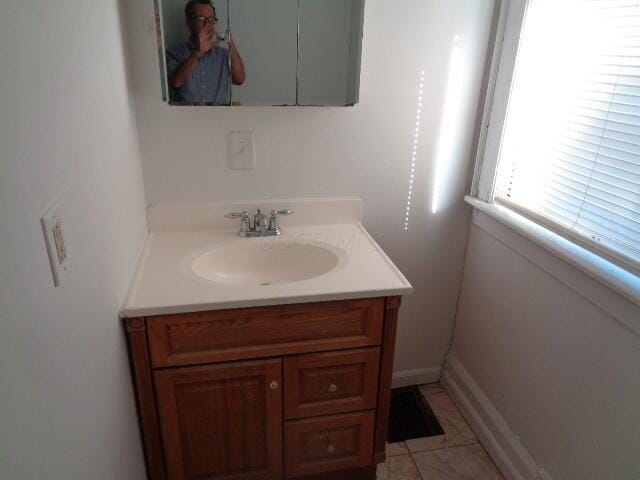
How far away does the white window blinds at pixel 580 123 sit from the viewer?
1062 millimetres

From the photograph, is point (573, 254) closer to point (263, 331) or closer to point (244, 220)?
point (263, 331)

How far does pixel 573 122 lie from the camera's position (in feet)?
4.04

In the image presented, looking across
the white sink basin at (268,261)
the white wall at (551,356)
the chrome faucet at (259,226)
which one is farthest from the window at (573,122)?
the chrome faucet at (259,226)

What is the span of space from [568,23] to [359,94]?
2.08 ft

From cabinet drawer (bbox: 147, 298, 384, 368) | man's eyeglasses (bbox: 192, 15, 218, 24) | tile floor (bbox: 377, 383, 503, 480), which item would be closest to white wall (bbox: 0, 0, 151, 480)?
cabinet drawer (bbox: 147, 298, 384, 368)

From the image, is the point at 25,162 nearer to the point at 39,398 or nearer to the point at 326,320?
the point at 39,398

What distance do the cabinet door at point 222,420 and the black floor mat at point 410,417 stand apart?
0.58m

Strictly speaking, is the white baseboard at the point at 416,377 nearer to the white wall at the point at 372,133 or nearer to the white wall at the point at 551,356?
the white wall at the point at 551,356

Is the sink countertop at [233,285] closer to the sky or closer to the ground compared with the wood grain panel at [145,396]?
closer to the sky

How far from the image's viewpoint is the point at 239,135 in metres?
1.47

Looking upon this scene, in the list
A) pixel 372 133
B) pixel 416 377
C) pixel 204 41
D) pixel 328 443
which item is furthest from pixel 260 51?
pixel 416 377

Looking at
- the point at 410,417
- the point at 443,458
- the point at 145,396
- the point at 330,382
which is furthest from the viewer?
the point at 410,417

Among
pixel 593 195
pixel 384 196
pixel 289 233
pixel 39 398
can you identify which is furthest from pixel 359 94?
pixel 39 398

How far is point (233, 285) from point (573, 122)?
1.05 m
